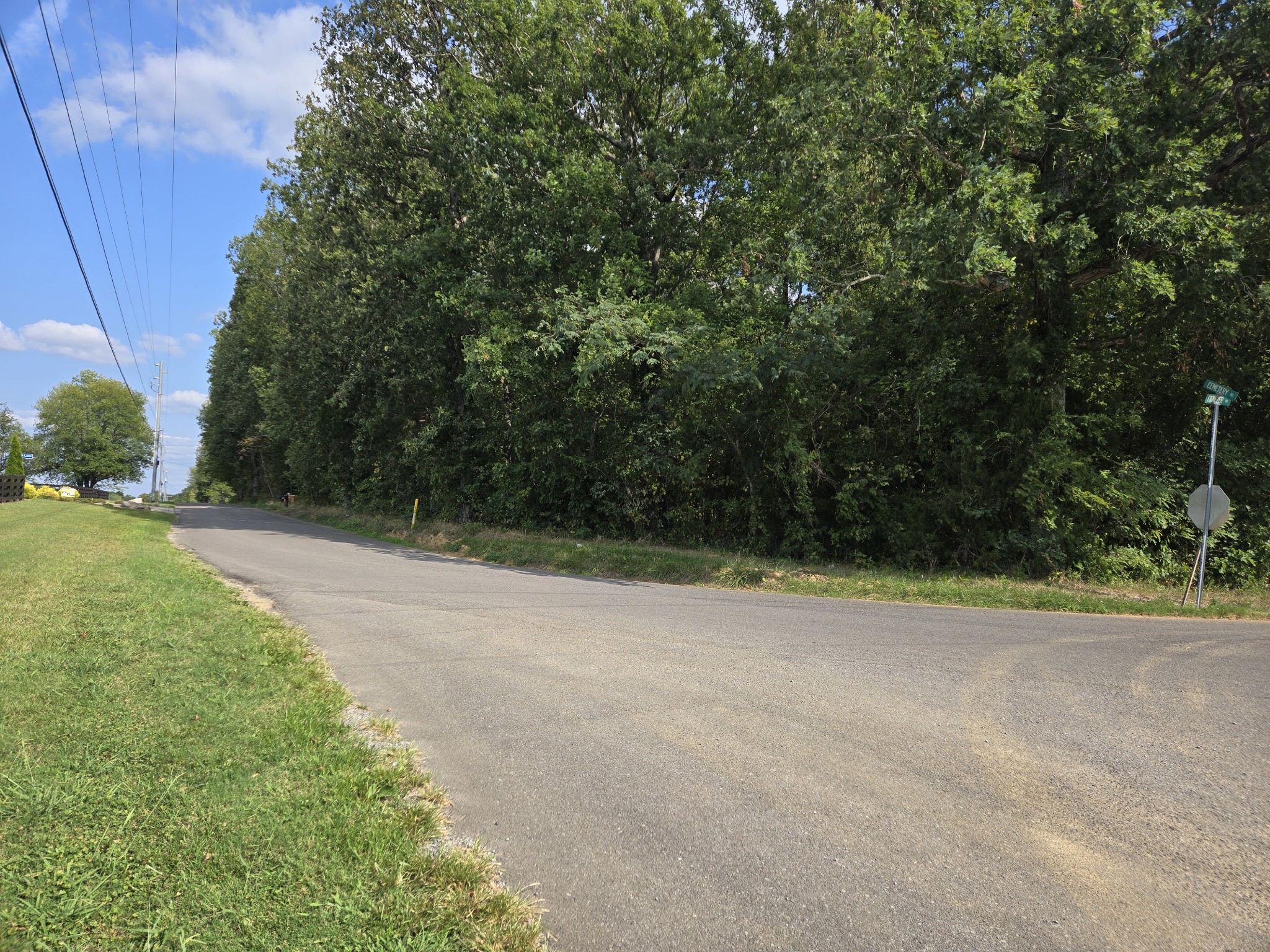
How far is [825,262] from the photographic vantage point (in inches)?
608

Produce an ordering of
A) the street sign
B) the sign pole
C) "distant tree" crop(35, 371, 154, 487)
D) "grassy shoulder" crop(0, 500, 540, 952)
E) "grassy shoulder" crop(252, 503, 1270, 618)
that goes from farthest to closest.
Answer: "distant tree" crop(35, 371, 154, 487), the street sign, the sign pole, "grassy shoulder" crop(252, 503, 1270, 618), "grassy shoulder" crop(0, 500, 540, 952)

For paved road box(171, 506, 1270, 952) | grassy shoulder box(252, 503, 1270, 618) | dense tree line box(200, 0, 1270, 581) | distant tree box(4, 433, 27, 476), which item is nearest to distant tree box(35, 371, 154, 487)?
distant tree box(4, 433, 27, 476)

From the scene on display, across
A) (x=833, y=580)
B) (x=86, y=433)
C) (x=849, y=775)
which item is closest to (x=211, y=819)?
(x=849, y=775)

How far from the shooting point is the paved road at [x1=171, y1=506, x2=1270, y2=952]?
8.87 feet

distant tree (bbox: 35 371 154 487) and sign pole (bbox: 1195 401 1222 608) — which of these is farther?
distant tree (bbox: 35 371 154 487)

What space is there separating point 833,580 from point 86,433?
325ft

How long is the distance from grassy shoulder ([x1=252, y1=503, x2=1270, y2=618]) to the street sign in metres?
1.33

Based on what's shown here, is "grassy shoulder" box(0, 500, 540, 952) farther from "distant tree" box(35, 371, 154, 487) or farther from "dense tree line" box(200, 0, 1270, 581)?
"distant tree" box(35, 371, 154, 487)

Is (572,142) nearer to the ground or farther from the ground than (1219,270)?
farther from the ground

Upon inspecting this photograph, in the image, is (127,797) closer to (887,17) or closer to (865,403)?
(865,403)

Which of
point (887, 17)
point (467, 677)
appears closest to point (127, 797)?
point (467, 677)

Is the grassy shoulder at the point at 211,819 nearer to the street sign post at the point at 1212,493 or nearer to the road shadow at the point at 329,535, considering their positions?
the road shadow at the point at 329,535

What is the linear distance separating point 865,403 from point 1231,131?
7775mm

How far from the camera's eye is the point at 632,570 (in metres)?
14.9
